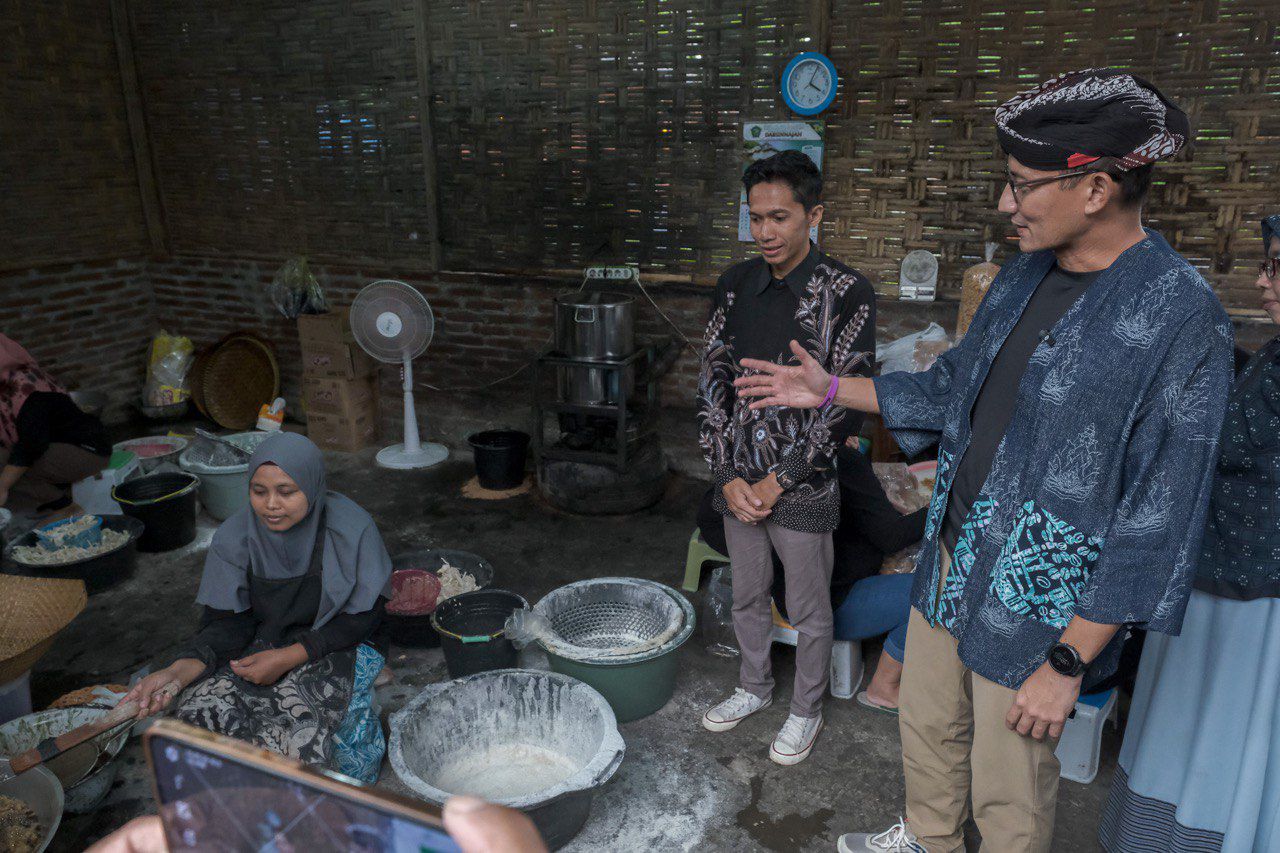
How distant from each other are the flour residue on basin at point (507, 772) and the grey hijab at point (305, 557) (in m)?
0.64

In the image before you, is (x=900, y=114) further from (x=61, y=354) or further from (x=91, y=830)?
(x=61, y=354)

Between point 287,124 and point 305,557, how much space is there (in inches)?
176

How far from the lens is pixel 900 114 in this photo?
458 centimetres

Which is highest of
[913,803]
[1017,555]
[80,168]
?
[80,168]

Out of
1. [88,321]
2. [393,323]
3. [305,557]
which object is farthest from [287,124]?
[305,557]

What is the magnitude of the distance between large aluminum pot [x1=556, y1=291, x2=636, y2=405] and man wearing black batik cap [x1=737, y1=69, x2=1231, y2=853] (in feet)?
9.61

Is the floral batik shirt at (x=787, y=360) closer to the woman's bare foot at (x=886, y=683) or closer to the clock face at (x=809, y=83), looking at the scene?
the woman's bare foot at (x=886, y=683)

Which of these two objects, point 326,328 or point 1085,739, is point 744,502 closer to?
point 1085,739

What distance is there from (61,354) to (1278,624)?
291 inches

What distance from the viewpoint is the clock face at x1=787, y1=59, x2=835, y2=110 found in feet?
15.2

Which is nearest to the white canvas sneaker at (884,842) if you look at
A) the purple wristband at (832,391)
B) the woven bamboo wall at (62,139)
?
the purple wristband at (832,391)

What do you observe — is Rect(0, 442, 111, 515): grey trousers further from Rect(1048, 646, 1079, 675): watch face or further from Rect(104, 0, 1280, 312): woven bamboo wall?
Rect(1048, 646, 1079, 675): watch face

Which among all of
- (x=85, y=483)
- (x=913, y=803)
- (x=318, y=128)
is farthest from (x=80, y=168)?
(x=913, y=803)

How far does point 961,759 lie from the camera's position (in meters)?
2.20
